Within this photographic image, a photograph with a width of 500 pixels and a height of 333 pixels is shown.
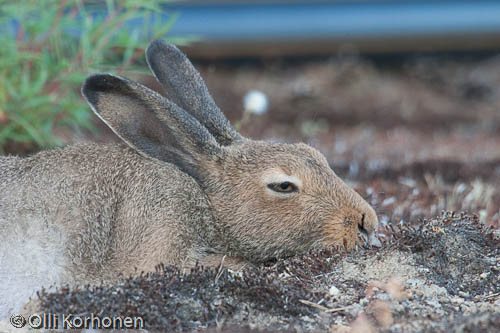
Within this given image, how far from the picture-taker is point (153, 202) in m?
4.50

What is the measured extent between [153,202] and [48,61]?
3.02 m

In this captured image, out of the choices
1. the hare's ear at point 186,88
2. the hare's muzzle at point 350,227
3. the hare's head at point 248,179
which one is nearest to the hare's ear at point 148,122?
the hare's head at point 248,179

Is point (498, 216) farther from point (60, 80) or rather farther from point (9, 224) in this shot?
point (60, 80)

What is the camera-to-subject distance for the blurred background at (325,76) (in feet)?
21.6

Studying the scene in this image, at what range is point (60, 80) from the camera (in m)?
6.63

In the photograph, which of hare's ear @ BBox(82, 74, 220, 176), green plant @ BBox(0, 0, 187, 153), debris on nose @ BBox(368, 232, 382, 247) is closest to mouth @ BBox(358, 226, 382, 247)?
debris on nose @ BBox(368, 232, 382, 247)

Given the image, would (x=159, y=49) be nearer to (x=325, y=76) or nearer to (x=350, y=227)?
(x=350, y=227)

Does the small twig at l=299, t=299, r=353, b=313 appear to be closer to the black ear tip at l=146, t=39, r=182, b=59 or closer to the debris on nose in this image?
the debris on nose

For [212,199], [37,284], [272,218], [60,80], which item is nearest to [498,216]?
[272,218]

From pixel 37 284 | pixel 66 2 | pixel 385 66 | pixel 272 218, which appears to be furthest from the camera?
pixel 385 66

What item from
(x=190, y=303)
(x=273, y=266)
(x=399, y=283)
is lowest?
(x=190, y=303)

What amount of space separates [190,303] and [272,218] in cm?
112

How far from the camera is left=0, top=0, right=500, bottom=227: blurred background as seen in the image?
6.59 meters

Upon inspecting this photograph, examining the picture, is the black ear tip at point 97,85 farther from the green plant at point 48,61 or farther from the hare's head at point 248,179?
the green plant at point 48,61
